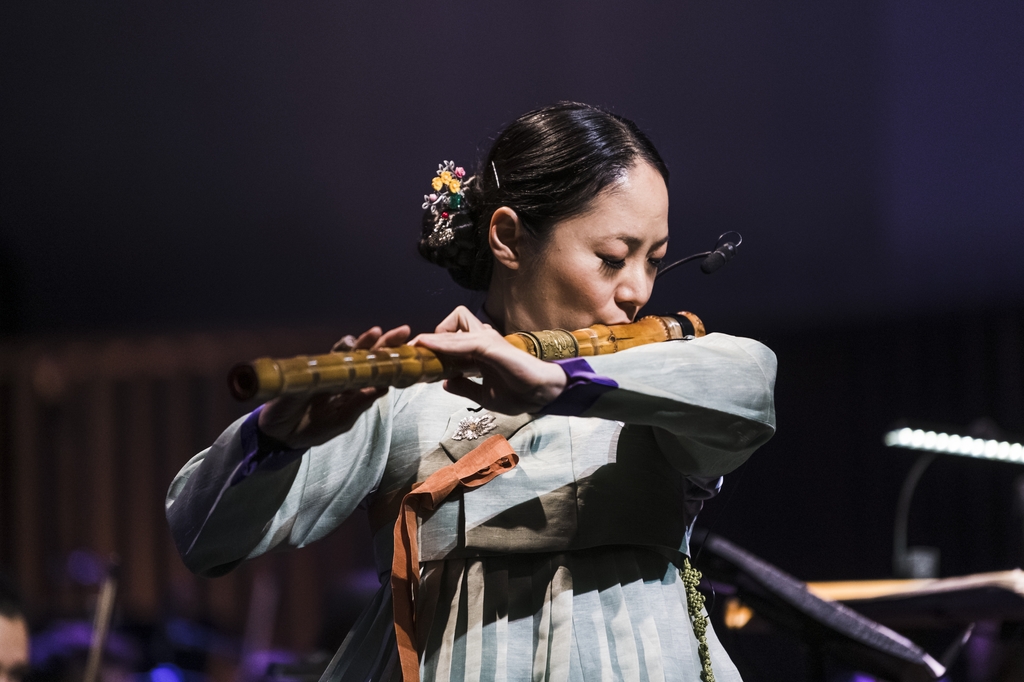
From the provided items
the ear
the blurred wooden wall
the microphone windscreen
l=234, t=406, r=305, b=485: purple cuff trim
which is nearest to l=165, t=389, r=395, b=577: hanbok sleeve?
l=234, t=406, r=305, b=485: purple cuff trim

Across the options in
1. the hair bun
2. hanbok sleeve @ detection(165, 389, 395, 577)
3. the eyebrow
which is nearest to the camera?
hanbok sleeve @ detection(165, 389, 395, 577)

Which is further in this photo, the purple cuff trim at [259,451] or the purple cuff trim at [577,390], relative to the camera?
the purple cuff trim at [259,451]

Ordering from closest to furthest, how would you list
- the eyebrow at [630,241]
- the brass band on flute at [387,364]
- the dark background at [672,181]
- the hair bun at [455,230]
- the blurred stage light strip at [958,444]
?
the brass band on flute at [387,364] → the eyebrow at [630,241] → the hair bun at [455,230] → the blurred stage light strip at [958,444] → the dark background at [672,181]

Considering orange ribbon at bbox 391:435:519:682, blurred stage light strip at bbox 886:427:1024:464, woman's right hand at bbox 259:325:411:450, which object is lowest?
blurred stage light strip at bbox 886:427:1024:464

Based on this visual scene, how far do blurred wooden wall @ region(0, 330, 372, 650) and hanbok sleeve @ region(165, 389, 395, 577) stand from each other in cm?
340

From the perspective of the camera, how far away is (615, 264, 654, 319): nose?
1.25 metres

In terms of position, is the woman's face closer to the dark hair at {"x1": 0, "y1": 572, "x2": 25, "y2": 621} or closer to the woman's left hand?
the woman's left hand

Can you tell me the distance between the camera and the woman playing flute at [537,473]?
101 cm

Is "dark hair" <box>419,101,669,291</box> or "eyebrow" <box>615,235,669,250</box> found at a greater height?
"dark hair" <box>419,101,669,291</box>

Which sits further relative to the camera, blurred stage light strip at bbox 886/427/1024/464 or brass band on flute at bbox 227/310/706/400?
blurred stage light strip at bbox 886/427/1024/464

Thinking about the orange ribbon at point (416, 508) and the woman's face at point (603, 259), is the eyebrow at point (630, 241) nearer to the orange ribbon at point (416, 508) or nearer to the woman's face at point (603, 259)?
the woman's face at point (603, 259)

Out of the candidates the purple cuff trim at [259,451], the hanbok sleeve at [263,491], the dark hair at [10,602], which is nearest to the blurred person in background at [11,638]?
the dark hair at [10,602]

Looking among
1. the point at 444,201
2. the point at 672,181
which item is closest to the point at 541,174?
the point at 444,201

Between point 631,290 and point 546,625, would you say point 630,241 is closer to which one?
point 631,290
